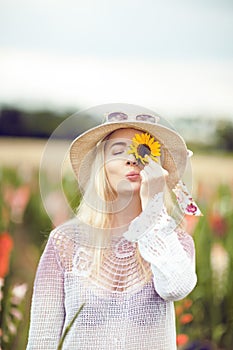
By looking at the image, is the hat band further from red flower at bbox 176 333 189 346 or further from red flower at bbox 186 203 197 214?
red flower at bbox 176 333 189 346

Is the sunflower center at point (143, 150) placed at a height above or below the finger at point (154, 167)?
above

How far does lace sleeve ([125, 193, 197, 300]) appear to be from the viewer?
4.86ft

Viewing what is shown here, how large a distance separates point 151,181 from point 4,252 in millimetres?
596

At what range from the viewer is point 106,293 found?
1.53 metres

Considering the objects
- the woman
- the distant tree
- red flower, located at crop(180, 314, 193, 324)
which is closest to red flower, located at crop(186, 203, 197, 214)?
the woman

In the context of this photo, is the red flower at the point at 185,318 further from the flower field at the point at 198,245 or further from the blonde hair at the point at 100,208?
the blonde hair at the point at 100,208

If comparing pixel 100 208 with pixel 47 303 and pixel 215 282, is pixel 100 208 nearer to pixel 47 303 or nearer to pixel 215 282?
pixel 47 303

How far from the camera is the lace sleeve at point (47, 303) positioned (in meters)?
1.54

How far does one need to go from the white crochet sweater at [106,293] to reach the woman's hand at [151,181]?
15 mm

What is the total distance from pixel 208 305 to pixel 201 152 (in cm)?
54

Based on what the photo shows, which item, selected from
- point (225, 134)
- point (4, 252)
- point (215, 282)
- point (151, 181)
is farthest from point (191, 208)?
point (225, 134)

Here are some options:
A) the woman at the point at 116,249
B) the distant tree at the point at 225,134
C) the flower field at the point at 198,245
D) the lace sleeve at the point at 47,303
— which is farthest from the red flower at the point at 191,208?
the distant tree at the point at 225,134

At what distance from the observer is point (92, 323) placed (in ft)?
5.01

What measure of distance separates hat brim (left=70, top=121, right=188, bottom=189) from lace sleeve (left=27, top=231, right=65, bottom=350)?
144 mm
